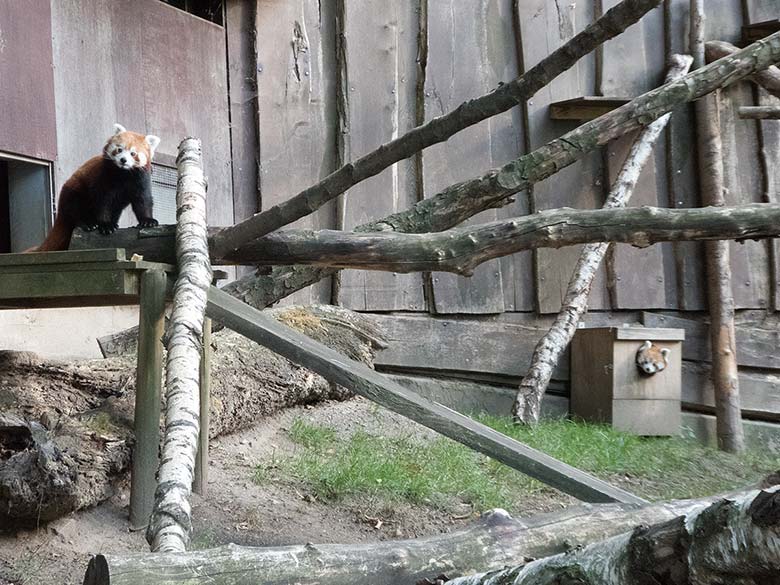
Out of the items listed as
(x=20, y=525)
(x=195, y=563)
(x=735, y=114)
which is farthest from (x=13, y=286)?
(x=735, y=114)

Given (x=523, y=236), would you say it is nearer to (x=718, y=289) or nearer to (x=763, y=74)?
(x=718, y=289)

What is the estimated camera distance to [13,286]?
12.0ft

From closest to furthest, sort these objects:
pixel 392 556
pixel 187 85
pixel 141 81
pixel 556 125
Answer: pixel 392 556 < pixel 141 81 < pixel 187 85 < pixel 556 125

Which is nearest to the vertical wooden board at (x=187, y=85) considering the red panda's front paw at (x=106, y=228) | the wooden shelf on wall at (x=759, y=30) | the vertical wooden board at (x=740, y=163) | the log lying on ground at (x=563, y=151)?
the red panda's front paw at (x=106, y=228)

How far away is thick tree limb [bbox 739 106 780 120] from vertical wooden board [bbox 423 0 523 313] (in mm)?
1723

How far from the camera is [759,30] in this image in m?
7.20

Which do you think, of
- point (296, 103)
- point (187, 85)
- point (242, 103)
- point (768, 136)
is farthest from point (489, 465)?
point (768, 136)

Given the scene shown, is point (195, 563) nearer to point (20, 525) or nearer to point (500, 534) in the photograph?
point (500, 534)

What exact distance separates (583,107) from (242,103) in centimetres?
271

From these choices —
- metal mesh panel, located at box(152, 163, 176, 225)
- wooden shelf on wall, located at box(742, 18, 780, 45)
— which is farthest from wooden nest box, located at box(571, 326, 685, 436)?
metal mesh panel, located at box(152, 163, 176, 225)

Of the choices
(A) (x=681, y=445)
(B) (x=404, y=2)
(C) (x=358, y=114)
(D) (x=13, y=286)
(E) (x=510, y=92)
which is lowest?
(A) (x=681, y=445)

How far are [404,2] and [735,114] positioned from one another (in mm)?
2967

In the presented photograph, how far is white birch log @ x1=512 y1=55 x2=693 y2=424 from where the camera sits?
6320mm

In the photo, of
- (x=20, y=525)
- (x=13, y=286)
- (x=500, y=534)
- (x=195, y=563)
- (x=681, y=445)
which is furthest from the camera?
(x=681, y=445)
